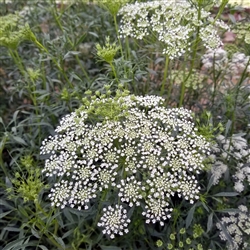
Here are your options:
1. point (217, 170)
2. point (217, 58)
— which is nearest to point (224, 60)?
point (217, 58)

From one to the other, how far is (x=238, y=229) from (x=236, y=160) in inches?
15.3

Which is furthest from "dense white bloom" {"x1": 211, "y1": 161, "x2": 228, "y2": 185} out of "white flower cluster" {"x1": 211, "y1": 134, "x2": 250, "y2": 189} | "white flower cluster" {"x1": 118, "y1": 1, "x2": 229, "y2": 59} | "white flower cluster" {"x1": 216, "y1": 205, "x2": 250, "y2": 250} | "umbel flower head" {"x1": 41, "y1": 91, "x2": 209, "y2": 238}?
"white flower cluster" {"x1": 118, "y1": 1, "x2": 229, "y2": 59}

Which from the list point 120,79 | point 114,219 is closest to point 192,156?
point 114,219

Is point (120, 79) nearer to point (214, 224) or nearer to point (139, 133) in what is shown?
point (139, 133)

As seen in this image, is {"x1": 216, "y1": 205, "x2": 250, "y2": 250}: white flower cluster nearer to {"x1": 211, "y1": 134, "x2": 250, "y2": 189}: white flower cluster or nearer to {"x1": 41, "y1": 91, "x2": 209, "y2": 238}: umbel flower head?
{"x1": 211, "y1": 134, "x2": 250, "y2": 189}: white flower cluster

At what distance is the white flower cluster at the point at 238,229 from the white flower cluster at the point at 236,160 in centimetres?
14

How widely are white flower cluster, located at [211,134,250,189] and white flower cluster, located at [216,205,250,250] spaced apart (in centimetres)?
14

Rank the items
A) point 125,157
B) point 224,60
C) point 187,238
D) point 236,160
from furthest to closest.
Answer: point 224,60, point 236,160, point 187,238, point 125,157

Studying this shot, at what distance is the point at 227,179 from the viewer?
2096 millimetres

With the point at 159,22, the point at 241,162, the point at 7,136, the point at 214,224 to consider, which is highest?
the point at 159,22

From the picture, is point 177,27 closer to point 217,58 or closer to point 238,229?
point 217,58

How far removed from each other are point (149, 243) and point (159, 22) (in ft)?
3.85

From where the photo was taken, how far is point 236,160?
2195mm

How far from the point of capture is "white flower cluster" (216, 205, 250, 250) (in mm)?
1999
